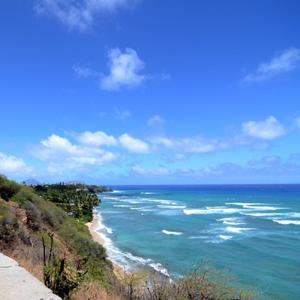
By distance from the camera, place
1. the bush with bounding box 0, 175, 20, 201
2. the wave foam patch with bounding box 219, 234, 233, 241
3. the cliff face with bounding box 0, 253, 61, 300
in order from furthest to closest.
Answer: the wave foam patch with bounding box 219, 234, 233, 241
the bush with bounding box 0, 175, 20, 201
the cliff face with bounding box 0, 253, 61, 300

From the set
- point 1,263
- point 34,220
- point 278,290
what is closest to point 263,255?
point 278,290

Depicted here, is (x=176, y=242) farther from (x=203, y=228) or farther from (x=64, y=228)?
(x=64, y=228)

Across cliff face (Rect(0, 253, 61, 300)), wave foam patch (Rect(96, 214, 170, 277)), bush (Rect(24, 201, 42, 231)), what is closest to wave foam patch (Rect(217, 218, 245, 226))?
wave foam patch (Rect(96, 214, 170, 277))

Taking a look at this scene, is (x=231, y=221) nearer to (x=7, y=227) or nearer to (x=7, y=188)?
(x=7, y=188)

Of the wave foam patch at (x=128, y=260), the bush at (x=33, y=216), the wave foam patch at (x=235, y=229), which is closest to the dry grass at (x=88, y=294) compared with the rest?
the bush at (x=33, y=216)

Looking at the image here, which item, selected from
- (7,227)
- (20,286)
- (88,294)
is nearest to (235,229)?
(7,227)

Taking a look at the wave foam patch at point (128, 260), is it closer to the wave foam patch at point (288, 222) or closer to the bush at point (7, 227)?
the bush at point (7, 227)

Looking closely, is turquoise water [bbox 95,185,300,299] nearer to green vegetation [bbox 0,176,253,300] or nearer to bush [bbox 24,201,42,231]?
green vegetation [bbox 0,176,253,300]

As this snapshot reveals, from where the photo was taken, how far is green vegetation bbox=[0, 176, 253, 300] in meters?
7.89

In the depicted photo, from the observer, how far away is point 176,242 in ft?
137

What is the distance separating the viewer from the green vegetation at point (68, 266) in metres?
7.89

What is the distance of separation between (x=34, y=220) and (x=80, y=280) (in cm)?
1441

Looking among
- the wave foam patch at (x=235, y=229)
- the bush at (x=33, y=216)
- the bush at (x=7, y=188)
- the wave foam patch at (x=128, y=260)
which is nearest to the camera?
the bush at (x=33, y=216)

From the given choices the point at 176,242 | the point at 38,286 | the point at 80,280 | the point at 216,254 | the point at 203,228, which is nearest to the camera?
the point at 38,286
